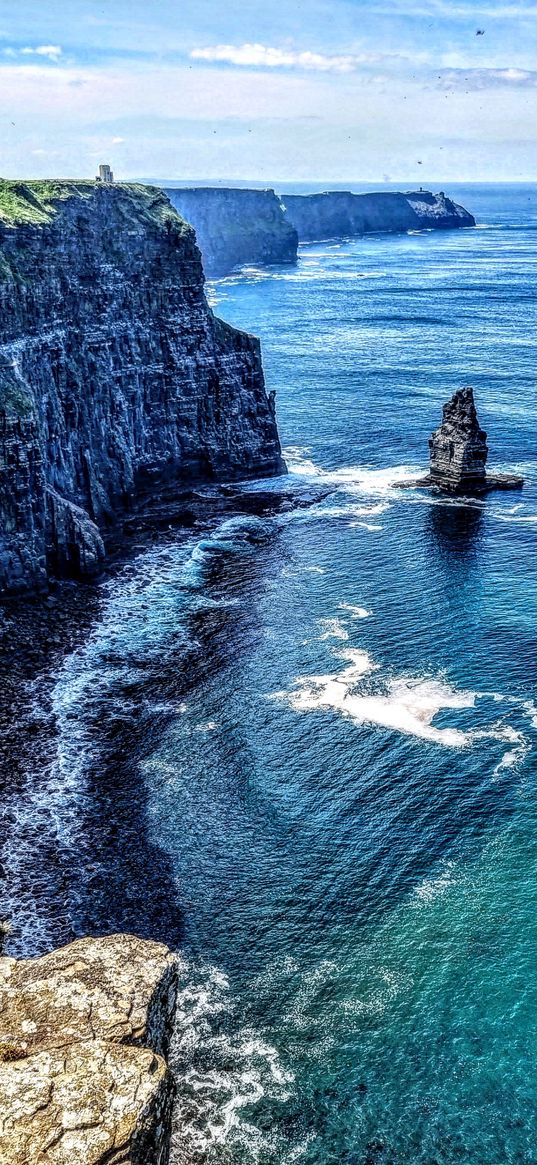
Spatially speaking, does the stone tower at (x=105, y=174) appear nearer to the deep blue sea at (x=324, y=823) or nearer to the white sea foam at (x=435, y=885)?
the deep blue sea at (x=324, y=823)

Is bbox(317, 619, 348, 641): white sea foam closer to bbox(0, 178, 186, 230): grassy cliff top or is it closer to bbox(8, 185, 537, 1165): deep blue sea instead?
bbox(8, 185, 537, 1165): deep blue sea

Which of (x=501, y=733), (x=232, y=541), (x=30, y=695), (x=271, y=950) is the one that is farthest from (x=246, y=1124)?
(x=232, y=541)

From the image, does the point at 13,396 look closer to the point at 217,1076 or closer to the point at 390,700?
the point at 390,700

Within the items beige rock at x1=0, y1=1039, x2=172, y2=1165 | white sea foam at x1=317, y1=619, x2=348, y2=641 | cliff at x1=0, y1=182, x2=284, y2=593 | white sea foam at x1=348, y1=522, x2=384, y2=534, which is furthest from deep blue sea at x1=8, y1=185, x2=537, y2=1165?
beige rock at x1=0, y1=1039, x2=172, y2=1165

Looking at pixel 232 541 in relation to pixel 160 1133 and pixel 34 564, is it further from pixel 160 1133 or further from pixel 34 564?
pixel 160 1133

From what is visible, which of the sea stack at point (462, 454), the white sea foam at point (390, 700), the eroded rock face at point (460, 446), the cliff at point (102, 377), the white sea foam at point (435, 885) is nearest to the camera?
the white sea foam at point (435, 885)

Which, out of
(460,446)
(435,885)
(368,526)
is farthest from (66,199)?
(435,885)

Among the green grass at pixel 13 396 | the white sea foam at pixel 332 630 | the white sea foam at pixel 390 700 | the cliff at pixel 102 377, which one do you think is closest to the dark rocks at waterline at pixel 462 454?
the cliff at pixel 102 377
